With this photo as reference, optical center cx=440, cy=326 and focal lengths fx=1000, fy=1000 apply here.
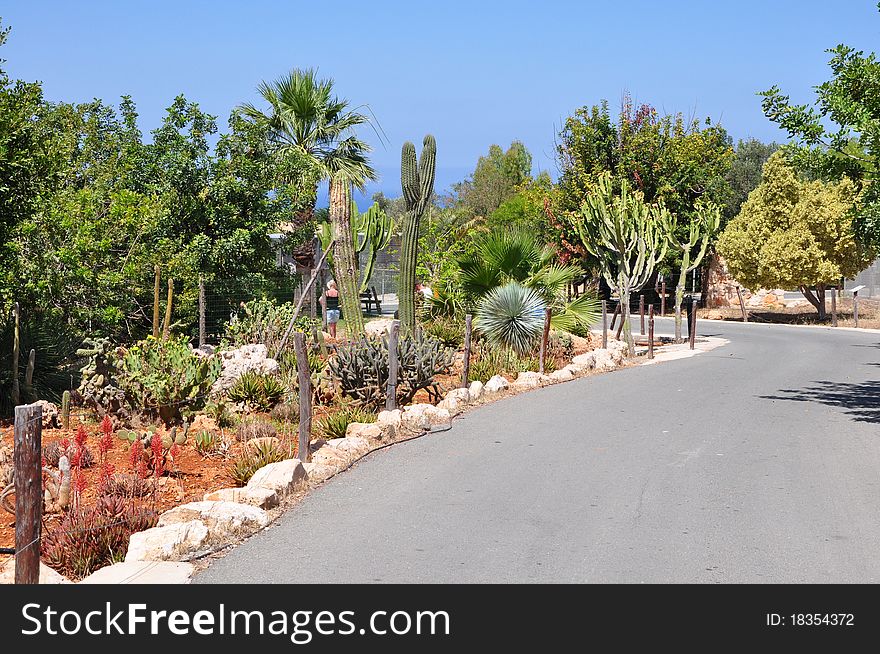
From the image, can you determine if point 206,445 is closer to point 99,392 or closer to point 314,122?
point 99,392

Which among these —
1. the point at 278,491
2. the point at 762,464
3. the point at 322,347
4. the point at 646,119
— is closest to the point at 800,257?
the point at 646,119

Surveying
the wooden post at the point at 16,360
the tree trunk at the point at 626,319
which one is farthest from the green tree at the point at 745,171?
the wooden post at the point at 16,360

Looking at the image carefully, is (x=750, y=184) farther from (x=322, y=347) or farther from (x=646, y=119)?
(x=322, y=347)

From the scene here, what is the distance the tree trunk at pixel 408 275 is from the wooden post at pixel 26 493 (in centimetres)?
1198

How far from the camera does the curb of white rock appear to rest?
20.8 feet

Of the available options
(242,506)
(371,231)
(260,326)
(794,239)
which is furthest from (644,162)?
(242,506)

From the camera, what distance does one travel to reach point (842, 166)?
13062 millimetres

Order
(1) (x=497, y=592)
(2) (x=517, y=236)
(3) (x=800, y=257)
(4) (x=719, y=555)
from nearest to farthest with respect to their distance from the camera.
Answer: (1) (x=497, y=592), (4) (x=719, y=555), (2) (x=517, y=236), (3) (x=800, y=257)

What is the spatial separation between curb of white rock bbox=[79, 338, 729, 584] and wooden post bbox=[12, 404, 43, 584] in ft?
1.25

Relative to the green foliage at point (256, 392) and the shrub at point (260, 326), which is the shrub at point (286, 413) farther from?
the shrub at point (260, 326)

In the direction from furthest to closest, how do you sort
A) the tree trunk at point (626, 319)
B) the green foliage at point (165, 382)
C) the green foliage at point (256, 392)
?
1. the tree trunk at point (626, 319)
2. the green foliage at point (256, 392)
3. the green foliage at point (165, 382)

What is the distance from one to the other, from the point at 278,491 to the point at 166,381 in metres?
4.39

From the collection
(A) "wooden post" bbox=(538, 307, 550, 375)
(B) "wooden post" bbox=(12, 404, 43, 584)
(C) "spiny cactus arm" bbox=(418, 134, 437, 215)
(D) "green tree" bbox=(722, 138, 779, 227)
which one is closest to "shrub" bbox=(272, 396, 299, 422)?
(A) "wooden post" bbox=(538, 307, 550, 375)

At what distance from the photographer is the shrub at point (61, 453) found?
964cm
